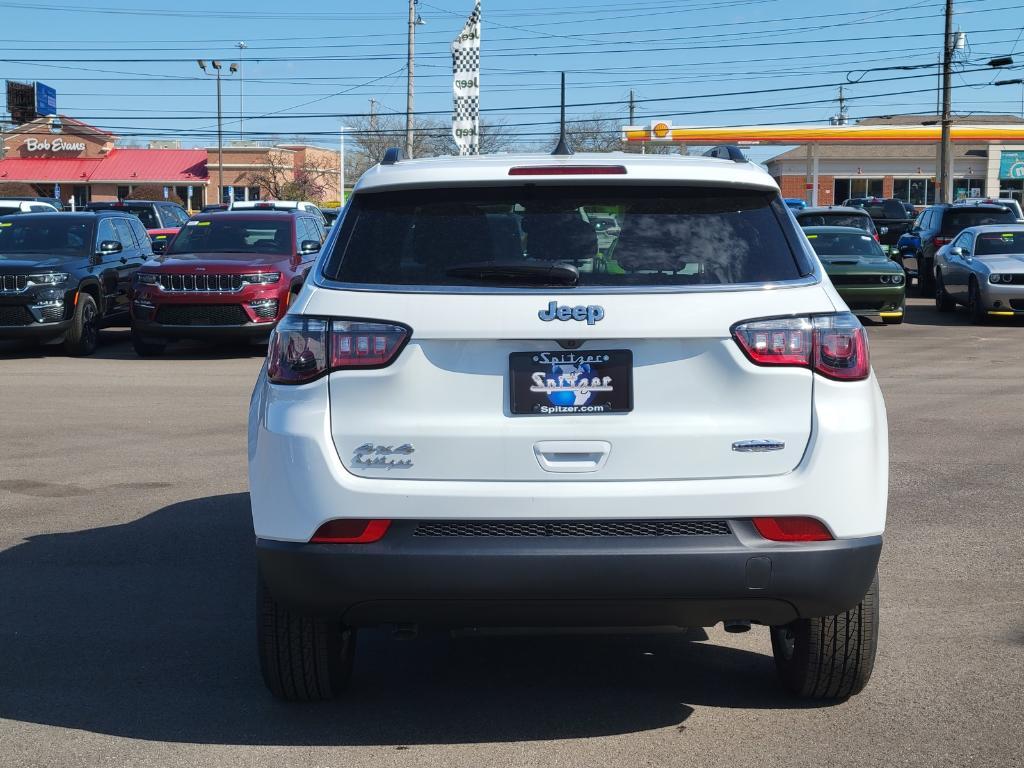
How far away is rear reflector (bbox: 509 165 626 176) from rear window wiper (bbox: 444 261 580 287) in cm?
32

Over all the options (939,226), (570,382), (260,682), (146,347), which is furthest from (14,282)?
(939,226)

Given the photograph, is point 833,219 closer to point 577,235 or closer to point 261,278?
point 261,278

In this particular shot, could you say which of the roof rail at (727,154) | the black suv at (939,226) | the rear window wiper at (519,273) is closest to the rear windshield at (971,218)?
the black suv at (939,226)

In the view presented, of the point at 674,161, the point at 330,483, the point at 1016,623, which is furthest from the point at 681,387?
the point at 1016,623

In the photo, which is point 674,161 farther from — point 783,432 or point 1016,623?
point 1016,623

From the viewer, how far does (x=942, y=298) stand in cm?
2380

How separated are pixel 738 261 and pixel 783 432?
1.76 feet

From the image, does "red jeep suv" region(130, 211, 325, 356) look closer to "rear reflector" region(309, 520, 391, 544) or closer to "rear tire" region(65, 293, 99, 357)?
"rear tire" region(65, 293, 99, 357)

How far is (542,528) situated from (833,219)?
2260 centimetres

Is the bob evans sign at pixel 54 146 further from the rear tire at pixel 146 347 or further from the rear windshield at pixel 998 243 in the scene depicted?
the rear windshield at pixel 998 243

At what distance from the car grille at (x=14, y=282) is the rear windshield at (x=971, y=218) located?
54.0 feet

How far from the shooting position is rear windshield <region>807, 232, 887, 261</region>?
2136 centimetres

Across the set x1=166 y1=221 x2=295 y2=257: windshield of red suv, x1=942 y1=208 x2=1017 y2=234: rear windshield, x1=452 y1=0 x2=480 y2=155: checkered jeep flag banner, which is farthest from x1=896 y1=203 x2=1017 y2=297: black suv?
x1=166 y1=221 x2=295 y2=257: windshield of red suv

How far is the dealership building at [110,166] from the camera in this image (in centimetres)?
8044
